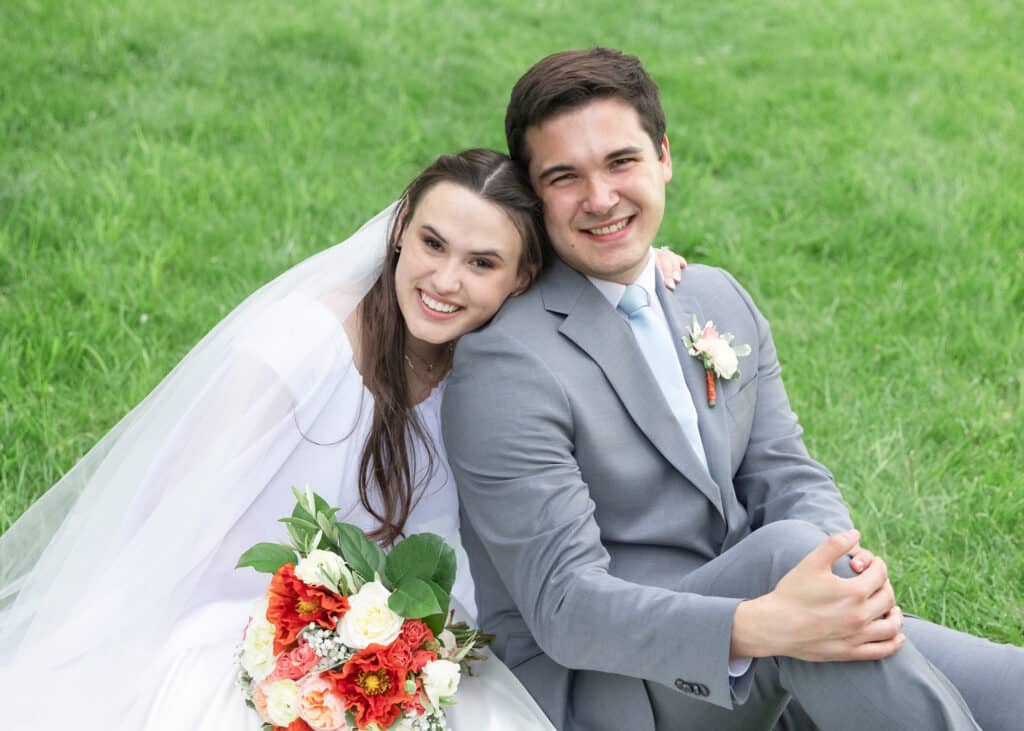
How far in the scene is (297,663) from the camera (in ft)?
8.90

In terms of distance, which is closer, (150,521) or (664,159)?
(150,521)

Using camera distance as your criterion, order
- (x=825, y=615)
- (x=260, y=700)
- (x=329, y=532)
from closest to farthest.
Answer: (x=825, y=615) < (x=260, y=700) < (x=329, y=532)

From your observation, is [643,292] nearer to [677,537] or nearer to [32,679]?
[677,537]

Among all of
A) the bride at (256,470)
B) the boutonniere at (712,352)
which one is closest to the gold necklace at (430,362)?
the bride at (256,470)

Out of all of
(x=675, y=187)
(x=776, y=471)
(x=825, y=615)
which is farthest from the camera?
(x=675, y=187)

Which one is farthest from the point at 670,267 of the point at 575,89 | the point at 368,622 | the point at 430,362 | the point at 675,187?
the point at 675,187

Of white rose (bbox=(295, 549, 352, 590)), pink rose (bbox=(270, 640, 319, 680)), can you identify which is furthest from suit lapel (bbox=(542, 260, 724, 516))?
pink rose (bbox=(270, 640, 319, 680))

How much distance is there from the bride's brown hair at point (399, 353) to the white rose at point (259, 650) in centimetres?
63

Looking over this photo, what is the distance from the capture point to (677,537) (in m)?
3.16

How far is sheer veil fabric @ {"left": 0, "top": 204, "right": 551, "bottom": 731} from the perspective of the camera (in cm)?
309

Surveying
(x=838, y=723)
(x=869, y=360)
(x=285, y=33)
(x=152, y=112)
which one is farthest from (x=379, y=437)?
(x=285, y=33)

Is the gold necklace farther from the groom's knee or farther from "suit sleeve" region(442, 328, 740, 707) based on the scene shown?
the groom's knee

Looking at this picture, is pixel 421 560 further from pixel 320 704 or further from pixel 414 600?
pixel 320 704

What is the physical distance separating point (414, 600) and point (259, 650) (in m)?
0.39
